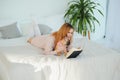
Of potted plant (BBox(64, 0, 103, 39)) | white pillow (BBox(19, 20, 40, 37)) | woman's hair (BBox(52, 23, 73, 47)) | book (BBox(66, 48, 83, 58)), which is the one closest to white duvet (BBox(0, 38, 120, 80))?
book (BBox(66, 48, 83, 58))

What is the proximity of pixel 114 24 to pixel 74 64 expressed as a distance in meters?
2.47

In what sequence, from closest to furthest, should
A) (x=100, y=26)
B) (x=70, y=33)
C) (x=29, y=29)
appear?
(x=70, y=33) → (x=29, y=29) → (x=100, y=26)

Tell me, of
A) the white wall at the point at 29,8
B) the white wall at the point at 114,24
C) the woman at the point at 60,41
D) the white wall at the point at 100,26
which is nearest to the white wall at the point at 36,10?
the white wall at the point at 29,8

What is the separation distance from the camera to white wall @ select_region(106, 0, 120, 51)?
446 centimetres

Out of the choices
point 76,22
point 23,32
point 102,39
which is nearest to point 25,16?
point 23,32

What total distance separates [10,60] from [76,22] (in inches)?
83.2

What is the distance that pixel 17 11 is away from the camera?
4.02 m

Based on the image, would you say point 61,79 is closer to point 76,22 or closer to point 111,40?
point 76,22

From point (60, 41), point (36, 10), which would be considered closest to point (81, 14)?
point (36, 10)

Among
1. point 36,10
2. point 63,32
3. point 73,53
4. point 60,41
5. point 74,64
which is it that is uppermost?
point 36,10

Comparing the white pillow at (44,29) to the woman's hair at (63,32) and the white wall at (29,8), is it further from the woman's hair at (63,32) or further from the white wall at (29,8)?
the woman's hair at (63,32)

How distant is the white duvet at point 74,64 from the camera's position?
2398 mm

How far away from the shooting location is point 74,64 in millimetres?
2426

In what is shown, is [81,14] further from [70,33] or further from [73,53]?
[73,53]
